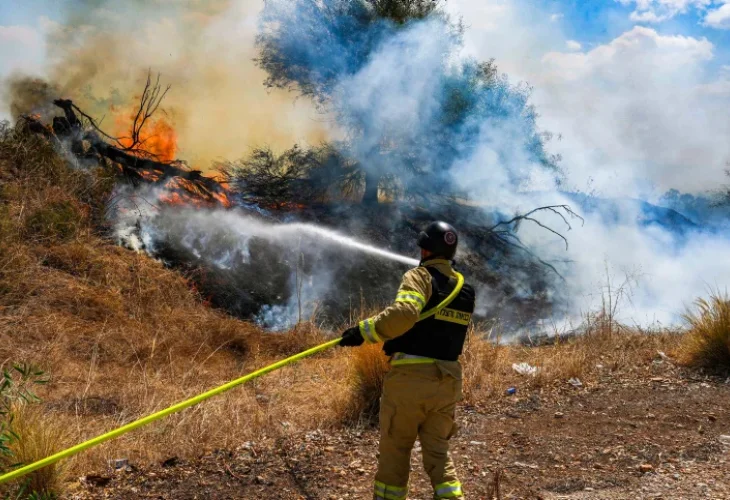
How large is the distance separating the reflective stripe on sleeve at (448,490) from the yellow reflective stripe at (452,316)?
73cm

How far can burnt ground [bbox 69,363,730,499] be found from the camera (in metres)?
3.39

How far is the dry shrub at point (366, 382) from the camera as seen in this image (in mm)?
4558

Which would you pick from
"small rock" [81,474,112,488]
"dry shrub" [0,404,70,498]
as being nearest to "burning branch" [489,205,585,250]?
"small rock" [81,474,112,488]

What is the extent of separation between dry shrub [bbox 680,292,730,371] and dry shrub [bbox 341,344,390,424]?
3.22 meters

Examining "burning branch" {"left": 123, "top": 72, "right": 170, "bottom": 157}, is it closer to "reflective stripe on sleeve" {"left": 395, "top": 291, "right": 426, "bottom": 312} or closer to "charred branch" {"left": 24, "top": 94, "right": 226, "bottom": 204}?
"charred branch" {"left": 24, "top": 94, "right": 226, "bottom": 204}

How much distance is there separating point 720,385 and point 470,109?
7509 millimetres

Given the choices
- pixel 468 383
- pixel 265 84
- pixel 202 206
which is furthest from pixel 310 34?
pixel 468 383

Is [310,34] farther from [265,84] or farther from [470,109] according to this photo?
[470,109]

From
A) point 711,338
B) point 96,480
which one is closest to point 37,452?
point 96,480

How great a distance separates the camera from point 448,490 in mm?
2803

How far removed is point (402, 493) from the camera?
292 cm

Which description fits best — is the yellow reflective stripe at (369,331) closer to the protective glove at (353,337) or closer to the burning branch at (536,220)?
the protective glove at (353,337)

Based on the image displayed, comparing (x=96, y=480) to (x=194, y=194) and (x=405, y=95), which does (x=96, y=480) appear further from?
(x=405, y=95)

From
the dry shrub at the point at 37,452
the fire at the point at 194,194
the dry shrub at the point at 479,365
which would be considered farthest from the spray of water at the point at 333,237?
the dry shrub at the point at 37,452
